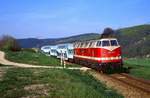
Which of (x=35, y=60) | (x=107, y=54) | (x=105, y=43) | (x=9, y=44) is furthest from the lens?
(x=9, y=44)

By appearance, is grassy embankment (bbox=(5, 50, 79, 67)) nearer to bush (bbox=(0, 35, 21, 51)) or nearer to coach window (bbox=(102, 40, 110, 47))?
coach window (bbox=(102, 40, 110, 47))

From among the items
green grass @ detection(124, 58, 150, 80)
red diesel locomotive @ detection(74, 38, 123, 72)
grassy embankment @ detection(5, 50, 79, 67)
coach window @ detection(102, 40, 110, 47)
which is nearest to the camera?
green grass @ detection(124, 58, 150, 80)

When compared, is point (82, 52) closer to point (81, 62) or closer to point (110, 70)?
point (81, 62)

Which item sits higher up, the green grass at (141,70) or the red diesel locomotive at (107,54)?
the red diesel locomotive at (107,54)

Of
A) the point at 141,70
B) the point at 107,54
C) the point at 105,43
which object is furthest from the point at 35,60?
the point at 107,54

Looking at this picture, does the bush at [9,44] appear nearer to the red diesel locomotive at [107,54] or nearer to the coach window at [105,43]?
the red diesel locomotive at [107,54]

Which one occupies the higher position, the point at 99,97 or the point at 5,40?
the point at 5,40

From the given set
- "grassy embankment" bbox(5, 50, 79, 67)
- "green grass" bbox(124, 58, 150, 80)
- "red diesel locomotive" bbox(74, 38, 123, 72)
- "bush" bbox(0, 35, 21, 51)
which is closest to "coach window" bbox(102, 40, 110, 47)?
"red diesel locomotive" bbox(74, 38, 123, 72)

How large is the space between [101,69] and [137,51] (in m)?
50.4

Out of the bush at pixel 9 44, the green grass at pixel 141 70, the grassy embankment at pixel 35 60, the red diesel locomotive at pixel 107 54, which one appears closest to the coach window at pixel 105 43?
the red diesel locomotive at pixel 107 54

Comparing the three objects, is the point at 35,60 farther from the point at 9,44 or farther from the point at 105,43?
the point at 9,44

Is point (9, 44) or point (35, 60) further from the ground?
point (9, 44)

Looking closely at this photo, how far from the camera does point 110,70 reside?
3434cm

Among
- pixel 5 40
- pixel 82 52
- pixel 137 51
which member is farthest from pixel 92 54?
pixel 5 40
